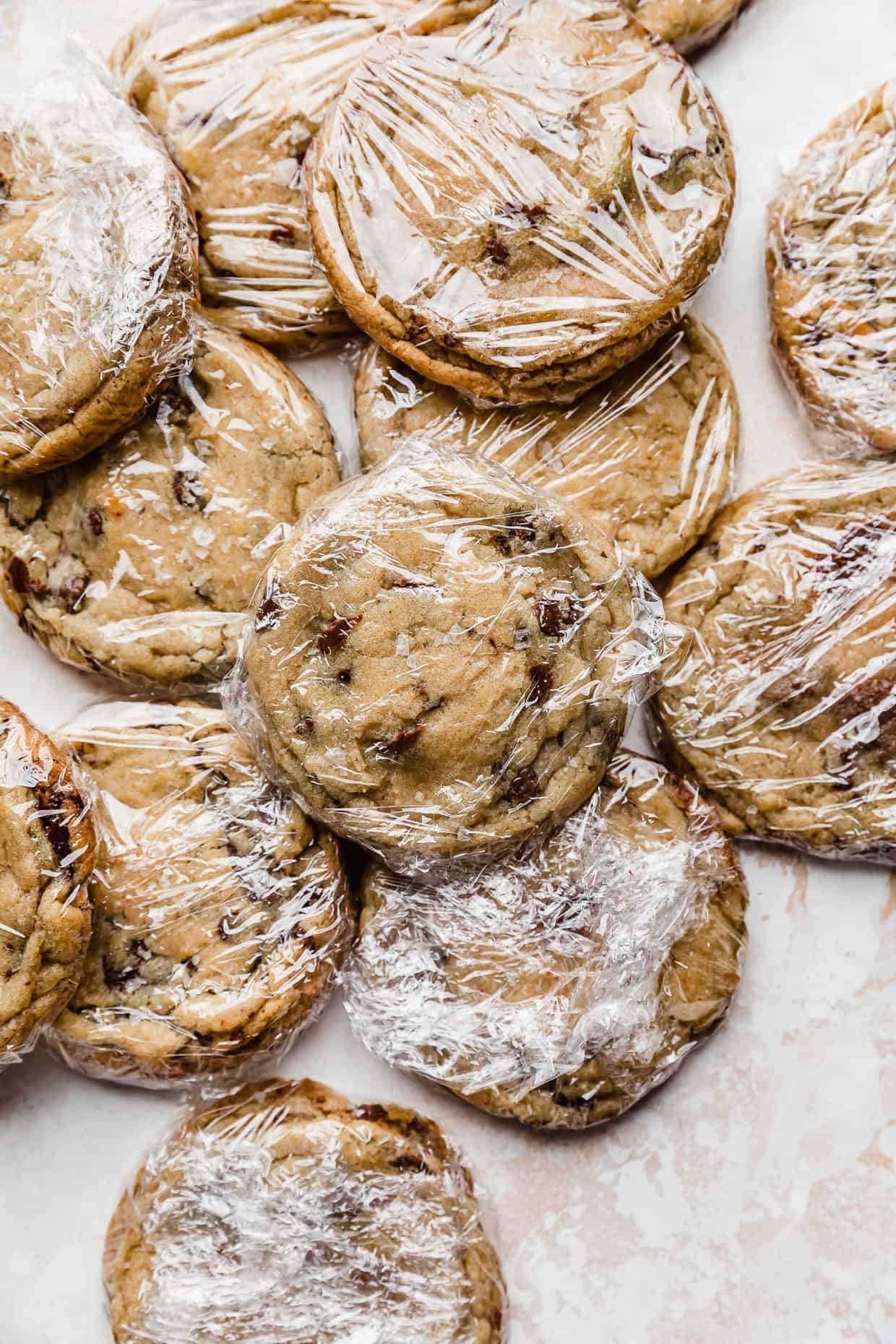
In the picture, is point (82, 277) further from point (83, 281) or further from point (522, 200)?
point (522, 200)

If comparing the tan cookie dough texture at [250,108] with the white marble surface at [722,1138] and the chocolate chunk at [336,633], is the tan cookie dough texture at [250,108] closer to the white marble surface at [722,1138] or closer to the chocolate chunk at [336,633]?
the white marble surface at [722,1138]

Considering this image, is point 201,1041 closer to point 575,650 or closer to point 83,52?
point 575,650

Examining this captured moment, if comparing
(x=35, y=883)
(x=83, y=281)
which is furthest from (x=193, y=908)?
(x=83, y=281)

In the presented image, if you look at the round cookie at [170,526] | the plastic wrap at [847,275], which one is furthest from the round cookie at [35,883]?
the plastic wrap at [847,275]

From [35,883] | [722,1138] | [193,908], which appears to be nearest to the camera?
[35,883]

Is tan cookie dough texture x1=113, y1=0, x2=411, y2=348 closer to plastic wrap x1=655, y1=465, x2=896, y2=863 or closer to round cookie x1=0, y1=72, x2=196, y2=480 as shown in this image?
round cookie x1=0, y1=72, x2=196, y2=480

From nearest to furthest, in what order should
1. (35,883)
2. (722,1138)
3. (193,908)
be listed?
(35,883)
(193,908)
(722,1138)
